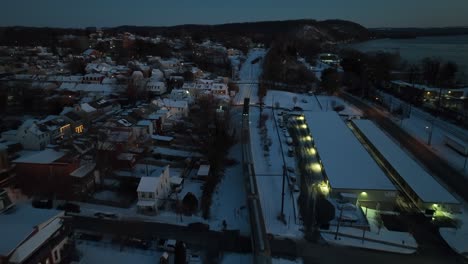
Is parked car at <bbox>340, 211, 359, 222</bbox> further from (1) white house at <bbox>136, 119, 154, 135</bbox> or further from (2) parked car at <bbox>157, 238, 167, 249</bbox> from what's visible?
(1) white house at <bbox>136, 119, 154, 135</bbox>

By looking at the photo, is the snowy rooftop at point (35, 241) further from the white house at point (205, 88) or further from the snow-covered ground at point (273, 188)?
the white house at point (205, 88)

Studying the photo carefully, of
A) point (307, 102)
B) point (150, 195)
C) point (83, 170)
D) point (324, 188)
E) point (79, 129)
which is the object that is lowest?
point (324, 188)

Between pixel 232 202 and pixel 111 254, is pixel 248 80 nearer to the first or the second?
pixel 232 202

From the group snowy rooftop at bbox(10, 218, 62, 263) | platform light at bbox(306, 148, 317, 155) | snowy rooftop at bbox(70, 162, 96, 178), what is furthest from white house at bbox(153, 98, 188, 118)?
snowy rooftop at bbox(10, 218, 62, 263)

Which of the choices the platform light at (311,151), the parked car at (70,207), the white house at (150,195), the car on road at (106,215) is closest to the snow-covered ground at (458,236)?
the platform light at (311,151)

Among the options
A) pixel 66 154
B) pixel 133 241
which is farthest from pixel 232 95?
pixel 133 241

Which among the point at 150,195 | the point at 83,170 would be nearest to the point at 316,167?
the point at 150,195
